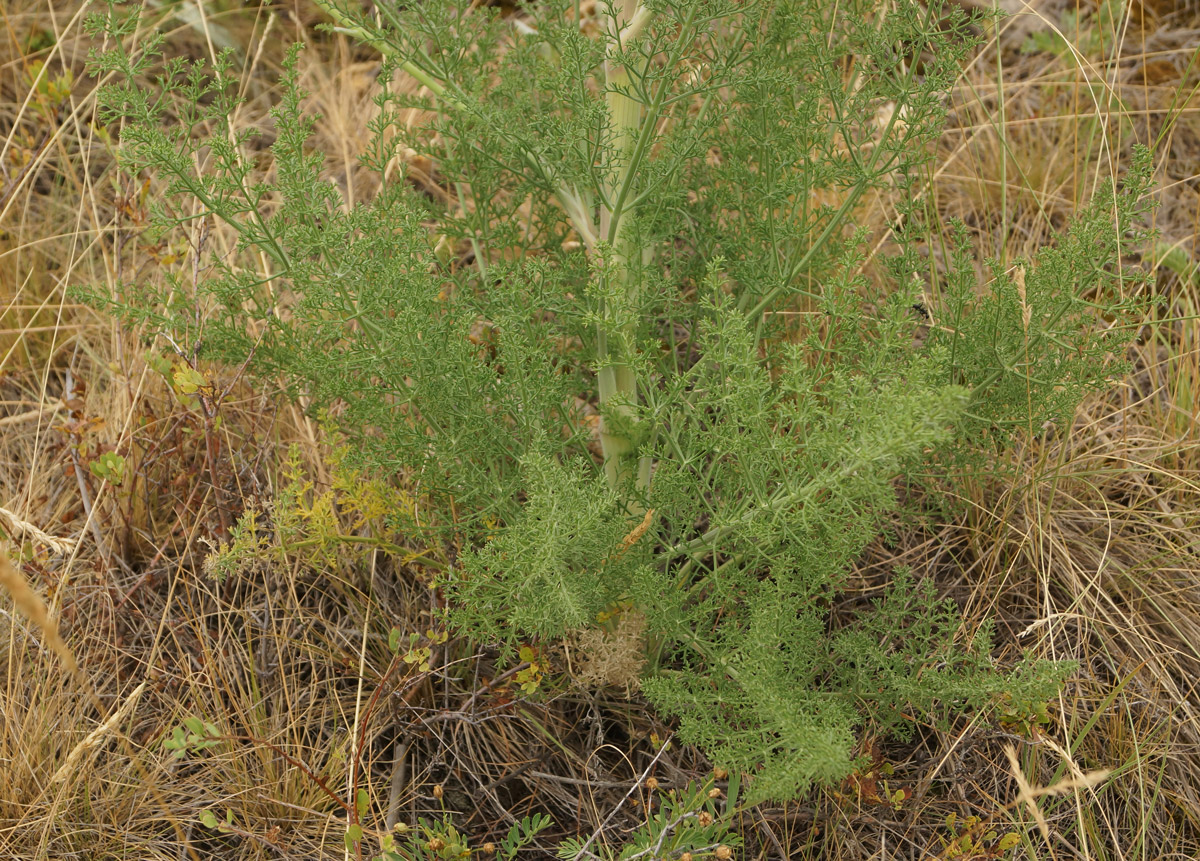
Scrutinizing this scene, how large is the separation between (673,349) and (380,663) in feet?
2.88

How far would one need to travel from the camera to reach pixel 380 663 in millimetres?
2018

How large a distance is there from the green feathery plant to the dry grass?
22 cm

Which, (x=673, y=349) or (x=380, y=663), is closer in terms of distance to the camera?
(x=673, y=349)

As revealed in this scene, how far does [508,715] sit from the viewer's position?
1.86 meters

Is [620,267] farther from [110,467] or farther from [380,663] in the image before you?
[110,467]

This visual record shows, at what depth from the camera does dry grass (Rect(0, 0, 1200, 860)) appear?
1.77m

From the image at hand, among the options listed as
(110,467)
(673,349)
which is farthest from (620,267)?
(110,467)

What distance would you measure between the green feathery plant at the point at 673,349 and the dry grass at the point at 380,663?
0.71 feet

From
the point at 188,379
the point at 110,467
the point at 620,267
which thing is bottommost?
the point at 110,467

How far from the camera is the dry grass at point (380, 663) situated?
69.6 inches

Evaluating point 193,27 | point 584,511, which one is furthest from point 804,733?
point 193,27

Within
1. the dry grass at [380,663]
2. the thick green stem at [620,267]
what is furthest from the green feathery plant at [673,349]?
the dry grass at [380,663]

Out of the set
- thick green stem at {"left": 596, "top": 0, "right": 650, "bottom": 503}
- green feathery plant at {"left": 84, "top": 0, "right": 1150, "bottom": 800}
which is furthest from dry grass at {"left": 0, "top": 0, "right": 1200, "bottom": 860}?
thick green stem at {"left": 596, "top": 0, "right": 650, "bottom": 503}

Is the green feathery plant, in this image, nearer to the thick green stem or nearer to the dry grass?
the thick green stem
